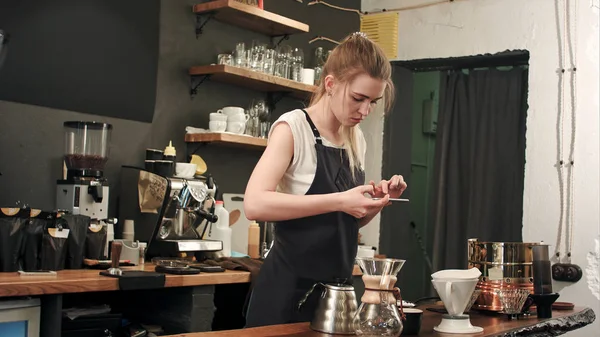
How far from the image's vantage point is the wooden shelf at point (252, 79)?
164 inches

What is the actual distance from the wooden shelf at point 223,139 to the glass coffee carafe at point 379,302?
2.38 m

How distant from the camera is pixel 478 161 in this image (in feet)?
17.2

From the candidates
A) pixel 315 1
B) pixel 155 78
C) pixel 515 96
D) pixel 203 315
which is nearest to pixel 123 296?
pixel 203 315

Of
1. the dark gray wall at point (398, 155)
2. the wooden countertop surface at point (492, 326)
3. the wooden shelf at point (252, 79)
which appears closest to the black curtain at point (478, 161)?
the dark gray wall at point (398, 155)

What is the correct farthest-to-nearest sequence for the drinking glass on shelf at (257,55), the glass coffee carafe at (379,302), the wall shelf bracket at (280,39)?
1. the wall shelf bracket at (280,39)
2. the drinking glass on shelf at (257,55)
3. the glass coffee carafe at (379,302)

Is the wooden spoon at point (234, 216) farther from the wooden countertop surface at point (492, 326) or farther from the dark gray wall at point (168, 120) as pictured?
the wooden countertop surface at point (492, 326)

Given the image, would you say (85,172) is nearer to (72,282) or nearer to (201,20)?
(72,282)

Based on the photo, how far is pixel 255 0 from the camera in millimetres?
4410

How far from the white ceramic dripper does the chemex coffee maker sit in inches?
74.9

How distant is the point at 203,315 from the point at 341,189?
4.50 feet

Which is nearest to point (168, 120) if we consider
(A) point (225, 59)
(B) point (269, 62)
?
(A) point (225, 59)

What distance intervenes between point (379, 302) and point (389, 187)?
1.28ft

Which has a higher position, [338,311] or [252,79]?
[252,79]

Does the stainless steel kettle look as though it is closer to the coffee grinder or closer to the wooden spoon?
the coffee grinder
